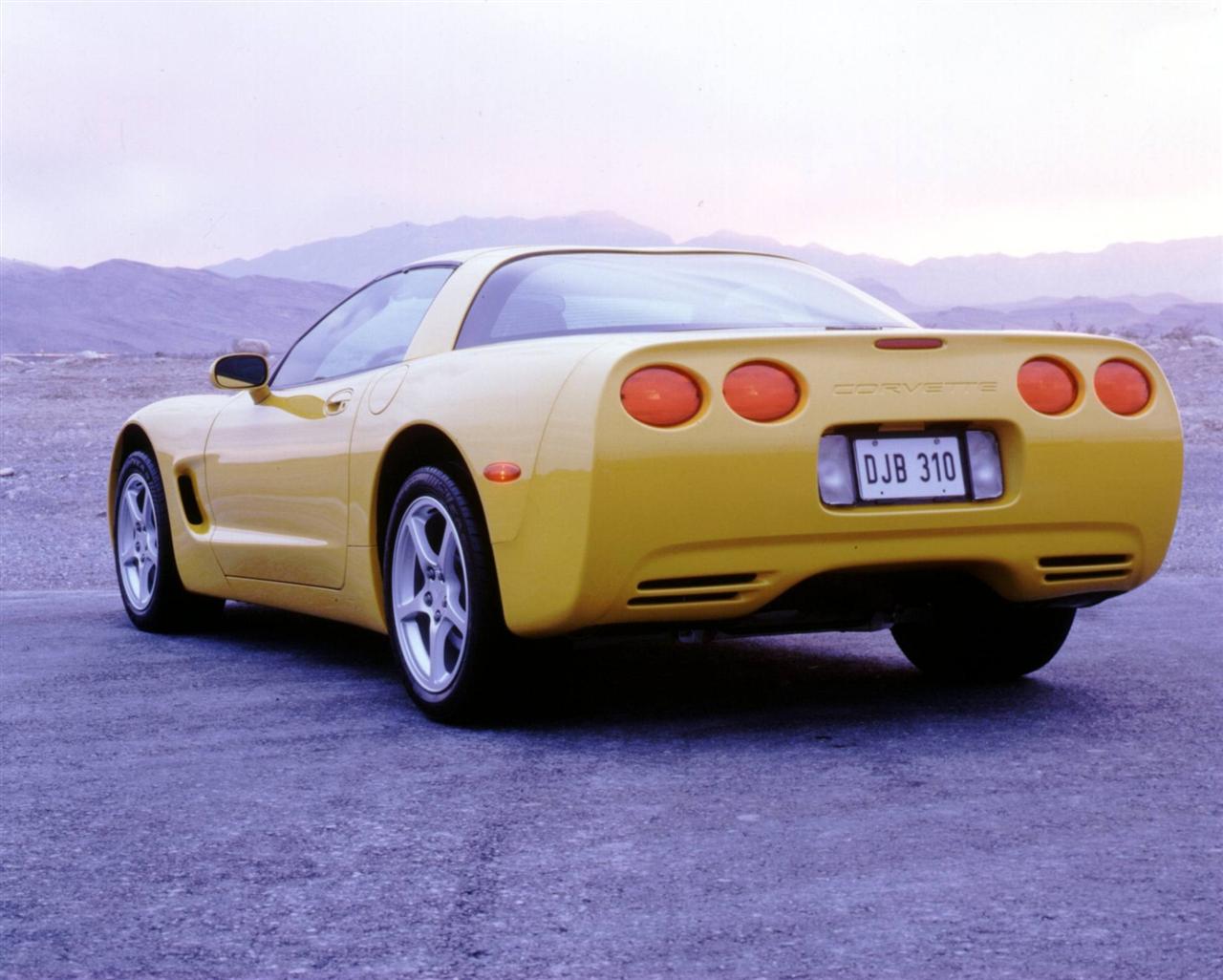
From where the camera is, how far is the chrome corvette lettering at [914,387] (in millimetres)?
4039

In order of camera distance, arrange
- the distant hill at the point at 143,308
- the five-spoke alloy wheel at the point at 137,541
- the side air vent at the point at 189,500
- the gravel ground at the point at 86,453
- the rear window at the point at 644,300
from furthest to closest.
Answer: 1. the distant hill at the point at 143,308
2. the gravel ground at the point at 86,453
3. the five-spoke alloy wheel at the point at 137,541
4. the side air vent at the point at 189,500
5. the rear window at the point at 644,300

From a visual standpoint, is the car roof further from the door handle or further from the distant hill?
the distant hill

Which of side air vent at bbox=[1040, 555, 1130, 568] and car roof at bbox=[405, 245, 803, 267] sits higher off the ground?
car roof at bbox=[405, 245, 803, 267]

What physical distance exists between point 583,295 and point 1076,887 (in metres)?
Answer: 2.29

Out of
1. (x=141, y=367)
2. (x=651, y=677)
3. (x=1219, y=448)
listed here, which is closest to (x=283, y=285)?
(x=141, y=367)

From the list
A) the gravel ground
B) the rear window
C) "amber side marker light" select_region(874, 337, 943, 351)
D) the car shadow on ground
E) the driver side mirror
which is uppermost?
the rear window

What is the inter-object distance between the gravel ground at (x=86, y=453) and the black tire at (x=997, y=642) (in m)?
3.81

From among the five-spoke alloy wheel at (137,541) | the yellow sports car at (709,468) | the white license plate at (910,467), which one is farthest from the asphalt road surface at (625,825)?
the five-spoke alloy wheel at (137,541)

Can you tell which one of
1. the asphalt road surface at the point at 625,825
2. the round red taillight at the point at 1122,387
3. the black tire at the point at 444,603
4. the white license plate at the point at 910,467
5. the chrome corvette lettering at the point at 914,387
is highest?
the chrome corvette lettering at the point at 914,387

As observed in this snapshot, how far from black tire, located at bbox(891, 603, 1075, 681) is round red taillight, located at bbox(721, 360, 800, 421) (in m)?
1.12

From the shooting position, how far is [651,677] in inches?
206

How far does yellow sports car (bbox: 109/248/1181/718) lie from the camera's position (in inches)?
155

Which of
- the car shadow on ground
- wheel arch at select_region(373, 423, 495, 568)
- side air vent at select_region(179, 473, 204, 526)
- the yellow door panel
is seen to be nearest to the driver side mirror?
the yellow door panel

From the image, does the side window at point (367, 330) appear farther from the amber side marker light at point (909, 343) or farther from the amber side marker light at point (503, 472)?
the amber side marker light at point (909, 343)
